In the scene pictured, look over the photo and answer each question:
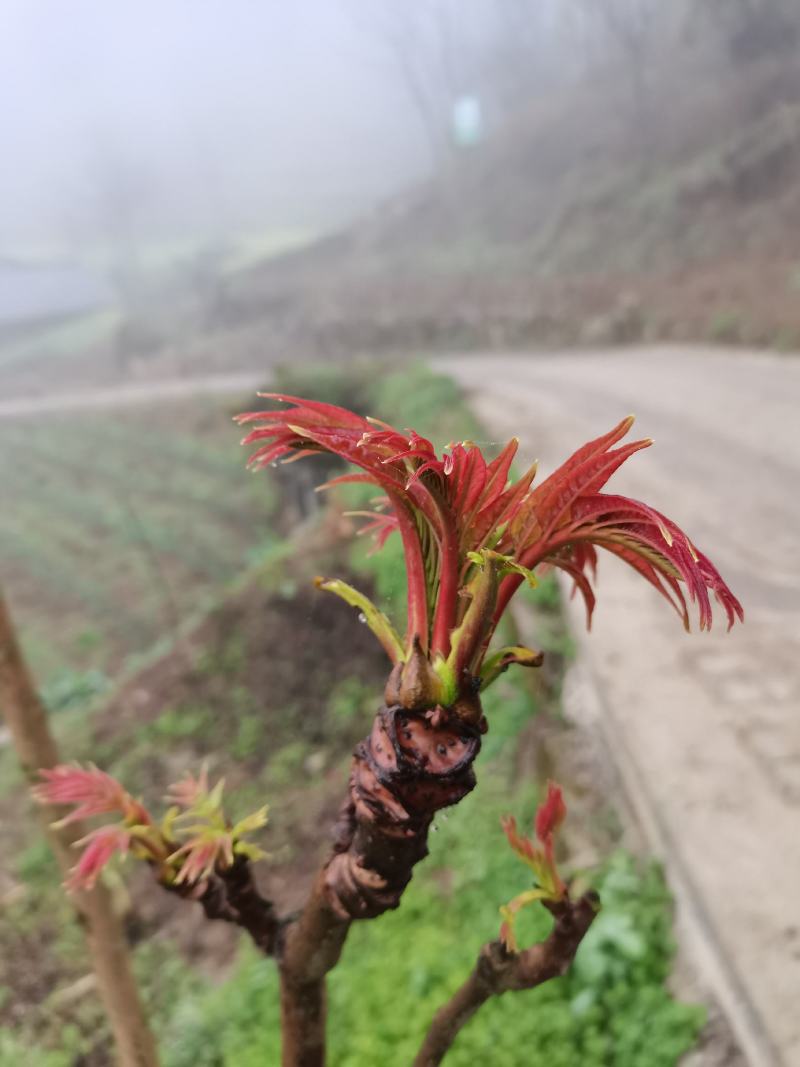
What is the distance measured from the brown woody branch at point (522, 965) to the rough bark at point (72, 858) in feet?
2.60

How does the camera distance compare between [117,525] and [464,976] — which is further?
[117,525]

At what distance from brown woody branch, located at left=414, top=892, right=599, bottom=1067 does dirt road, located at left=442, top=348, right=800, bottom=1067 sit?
1.26 m

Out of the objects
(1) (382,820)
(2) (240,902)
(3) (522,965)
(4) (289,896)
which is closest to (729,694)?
(4) (289,896)

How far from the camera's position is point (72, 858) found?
1.39 meters

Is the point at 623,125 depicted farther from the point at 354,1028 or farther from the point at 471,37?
the point at 354,1028

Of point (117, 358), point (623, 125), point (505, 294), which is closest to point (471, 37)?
point (623, 125)

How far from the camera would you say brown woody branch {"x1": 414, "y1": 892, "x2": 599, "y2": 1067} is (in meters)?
0.88

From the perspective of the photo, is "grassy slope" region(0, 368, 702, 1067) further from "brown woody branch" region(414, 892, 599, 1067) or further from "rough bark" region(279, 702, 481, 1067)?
"brown woody branch" region(414, 892, 599, 1067)

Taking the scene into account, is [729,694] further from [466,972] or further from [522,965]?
[522,965]

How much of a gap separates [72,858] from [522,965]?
90 cm

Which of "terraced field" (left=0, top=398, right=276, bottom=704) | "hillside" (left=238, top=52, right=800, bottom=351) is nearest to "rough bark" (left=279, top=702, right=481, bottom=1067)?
"terraced field" (left=0, top=398, right=276, bottom=704)

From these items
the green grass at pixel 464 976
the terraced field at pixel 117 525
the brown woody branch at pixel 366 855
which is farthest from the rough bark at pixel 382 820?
the terraced field at pixel 117 525

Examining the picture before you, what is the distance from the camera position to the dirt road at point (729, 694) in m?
2.05

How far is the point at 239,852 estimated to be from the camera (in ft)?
3.15
